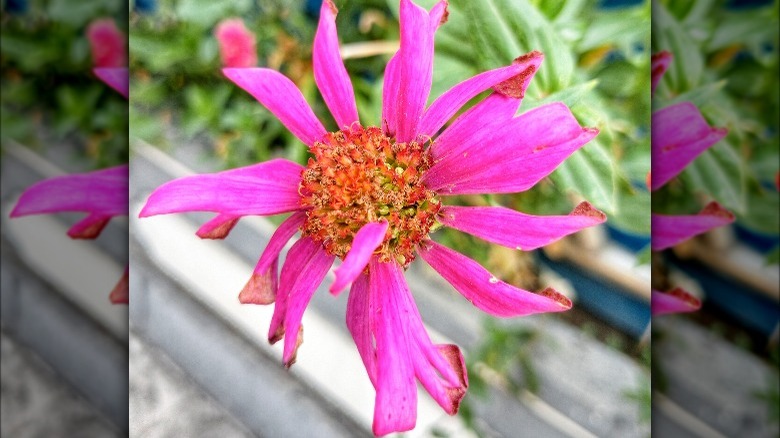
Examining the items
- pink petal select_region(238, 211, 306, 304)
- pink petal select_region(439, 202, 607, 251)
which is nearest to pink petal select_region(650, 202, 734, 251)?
pink petal select_region(439, 202, 607, 251)

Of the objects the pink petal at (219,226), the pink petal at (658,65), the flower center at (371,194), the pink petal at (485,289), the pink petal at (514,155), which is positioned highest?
the pink petal at (658,65)

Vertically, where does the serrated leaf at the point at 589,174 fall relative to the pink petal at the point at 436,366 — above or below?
above

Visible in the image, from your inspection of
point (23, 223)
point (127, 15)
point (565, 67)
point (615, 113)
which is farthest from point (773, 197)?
point (23, 223)

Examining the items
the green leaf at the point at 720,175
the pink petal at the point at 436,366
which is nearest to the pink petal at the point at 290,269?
the pink petal at the point at 436,366

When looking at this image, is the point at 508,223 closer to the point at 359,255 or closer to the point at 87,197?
the point at 359,255

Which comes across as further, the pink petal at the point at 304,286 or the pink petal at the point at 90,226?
the pink petal at the point at 90,226

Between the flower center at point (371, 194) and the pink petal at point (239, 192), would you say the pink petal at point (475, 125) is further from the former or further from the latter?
the pink petal at point (239, 192)

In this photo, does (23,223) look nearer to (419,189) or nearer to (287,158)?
(287,158)
